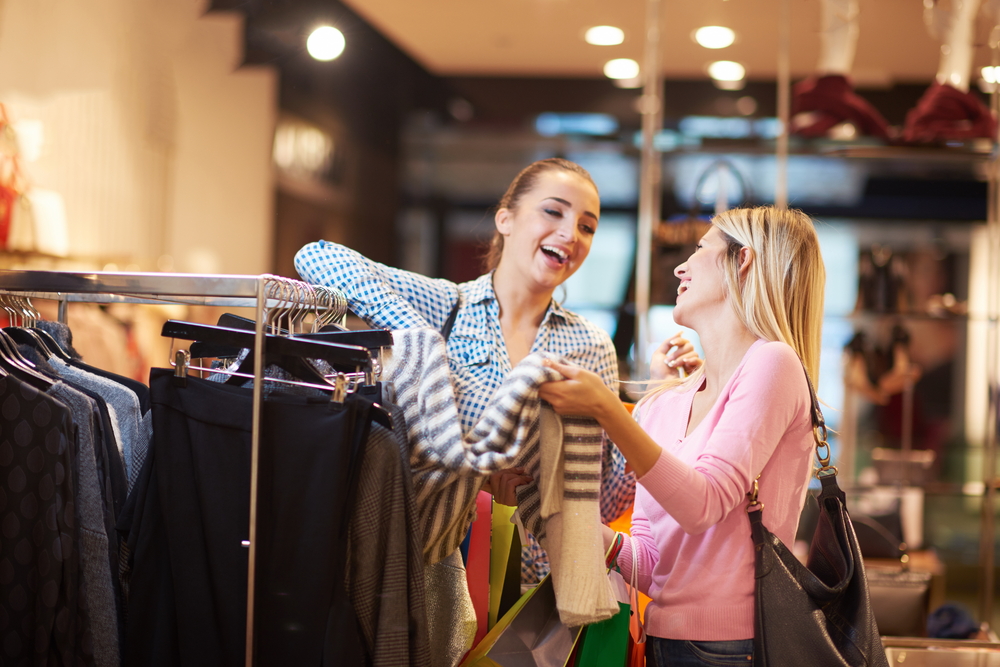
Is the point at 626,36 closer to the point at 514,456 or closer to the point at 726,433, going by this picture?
the point at 726,433

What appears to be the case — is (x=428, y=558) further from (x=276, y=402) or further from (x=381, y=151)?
(x=381, y=151)

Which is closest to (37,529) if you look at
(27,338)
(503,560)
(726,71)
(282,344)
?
(27,338)

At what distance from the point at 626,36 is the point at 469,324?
347 cm

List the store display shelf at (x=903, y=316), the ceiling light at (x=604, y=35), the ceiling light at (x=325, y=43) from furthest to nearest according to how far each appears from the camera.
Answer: the ceiling light at (x=604, y=35), the ceiling light at (x=325, y=43), the store display shelf at (x=903, y=316)

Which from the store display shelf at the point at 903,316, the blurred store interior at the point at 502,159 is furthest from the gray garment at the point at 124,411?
the store display shelf at the point at 903,316

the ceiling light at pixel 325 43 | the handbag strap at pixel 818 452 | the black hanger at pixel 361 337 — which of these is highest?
the ceiling light at pixel 325 43

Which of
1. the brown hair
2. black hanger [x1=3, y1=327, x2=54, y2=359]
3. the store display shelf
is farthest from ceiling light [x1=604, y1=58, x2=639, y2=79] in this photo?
black hanger [x1=3, y1=327, x2=54, y2=359]

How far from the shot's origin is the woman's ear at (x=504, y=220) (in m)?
2.17

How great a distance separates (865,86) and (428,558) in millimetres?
5159

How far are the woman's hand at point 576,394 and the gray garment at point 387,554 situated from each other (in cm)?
27

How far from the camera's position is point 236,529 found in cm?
133

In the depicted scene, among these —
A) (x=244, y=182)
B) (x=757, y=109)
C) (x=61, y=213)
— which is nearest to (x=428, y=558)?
(x=61, y=213)

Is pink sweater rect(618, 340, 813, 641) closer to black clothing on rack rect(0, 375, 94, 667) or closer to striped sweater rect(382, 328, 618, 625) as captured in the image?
striped sweater rect(382, 328, 618, 625)

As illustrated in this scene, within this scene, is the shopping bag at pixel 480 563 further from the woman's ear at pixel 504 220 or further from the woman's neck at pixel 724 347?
the woman's ear at pixel 504 220
